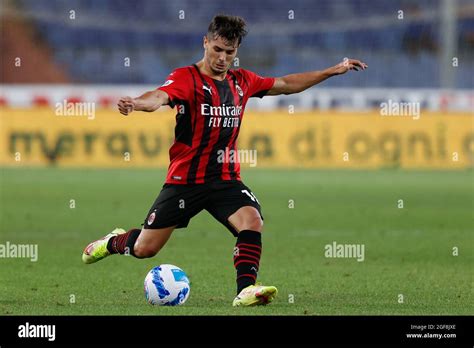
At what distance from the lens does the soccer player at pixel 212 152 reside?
8.72 m

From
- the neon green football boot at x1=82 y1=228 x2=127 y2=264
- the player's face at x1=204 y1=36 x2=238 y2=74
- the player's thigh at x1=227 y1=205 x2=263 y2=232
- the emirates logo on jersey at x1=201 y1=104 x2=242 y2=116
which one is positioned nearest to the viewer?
the player's face at x1=204 y1=36 x2=238 y2=74

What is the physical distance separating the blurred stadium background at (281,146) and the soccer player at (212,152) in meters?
0.58

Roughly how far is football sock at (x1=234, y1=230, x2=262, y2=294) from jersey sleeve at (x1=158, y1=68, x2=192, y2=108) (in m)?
1.15

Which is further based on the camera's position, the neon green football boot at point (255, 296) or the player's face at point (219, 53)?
the player's face at point (219, 53)

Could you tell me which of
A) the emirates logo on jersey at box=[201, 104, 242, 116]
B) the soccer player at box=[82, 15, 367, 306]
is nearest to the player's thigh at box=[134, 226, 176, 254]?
the soccer player at box=[82, 15, 367, 306]

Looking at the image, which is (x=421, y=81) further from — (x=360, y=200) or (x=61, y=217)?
(x=61, y=217)

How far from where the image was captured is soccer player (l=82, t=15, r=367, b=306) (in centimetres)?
872

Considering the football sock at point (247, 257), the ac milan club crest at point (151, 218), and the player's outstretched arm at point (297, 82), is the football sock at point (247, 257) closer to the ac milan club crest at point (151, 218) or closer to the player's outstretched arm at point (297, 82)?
the ac milan club crest at point (151, 218)

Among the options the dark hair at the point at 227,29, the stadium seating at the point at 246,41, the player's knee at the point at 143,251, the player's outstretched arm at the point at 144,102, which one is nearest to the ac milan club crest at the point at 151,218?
the player's knee at the point at 143,251

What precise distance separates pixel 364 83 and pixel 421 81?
2.39m

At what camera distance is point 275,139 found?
92.8ft

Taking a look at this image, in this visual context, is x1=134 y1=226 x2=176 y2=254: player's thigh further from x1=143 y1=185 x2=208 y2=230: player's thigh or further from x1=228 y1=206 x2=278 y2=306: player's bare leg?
x1=228 y1=206 x2=278 y2=306: player's bare leg
